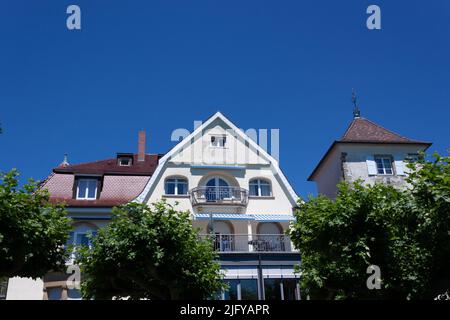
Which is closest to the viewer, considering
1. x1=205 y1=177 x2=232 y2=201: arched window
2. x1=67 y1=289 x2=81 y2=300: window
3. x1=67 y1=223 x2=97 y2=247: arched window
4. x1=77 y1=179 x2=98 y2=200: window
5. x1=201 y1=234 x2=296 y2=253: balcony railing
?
x1=67 y1=289 x2=81 y2=300: window

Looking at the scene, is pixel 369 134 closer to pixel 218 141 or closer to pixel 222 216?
pixel 218 141

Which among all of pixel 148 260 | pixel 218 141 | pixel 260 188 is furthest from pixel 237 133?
pixel 148 260

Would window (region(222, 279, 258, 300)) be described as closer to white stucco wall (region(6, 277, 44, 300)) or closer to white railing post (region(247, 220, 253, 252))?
white railing post (region(247, 220, 253, 252))

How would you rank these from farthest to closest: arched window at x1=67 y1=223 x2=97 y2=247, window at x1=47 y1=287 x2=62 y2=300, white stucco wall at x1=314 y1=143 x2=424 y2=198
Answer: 1. white stucco wall at x1=314 y1=143 x2=424 y2=198
2. arched window at x1=67 y1=223 x2=97 y2=247
3. window at x1=47 y1=287 x2=62 y2=300

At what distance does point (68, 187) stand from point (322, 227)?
59.6 ft

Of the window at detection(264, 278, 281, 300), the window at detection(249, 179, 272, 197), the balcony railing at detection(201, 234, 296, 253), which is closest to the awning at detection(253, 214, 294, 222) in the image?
the balcony railing at detection(201, 234, 296, 253)

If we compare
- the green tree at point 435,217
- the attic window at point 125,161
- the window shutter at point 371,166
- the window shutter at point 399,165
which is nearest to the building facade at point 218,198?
the attic window at point 125,161

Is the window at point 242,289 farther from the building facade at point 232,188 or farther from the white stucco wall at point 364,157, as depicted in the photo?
the white stucco wall at point 364,157

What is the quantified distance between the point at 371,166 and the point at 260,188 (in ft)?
23.8

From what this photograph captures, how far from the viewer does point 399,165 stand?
1213 inches

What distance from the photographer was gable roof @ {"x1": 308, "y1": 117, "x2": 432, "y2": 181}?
31.5 metres

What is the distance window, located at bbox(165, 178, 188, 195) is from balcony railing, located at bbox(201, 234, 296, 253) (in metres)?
3.82

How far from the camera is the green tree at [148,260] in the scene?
1741 cm
